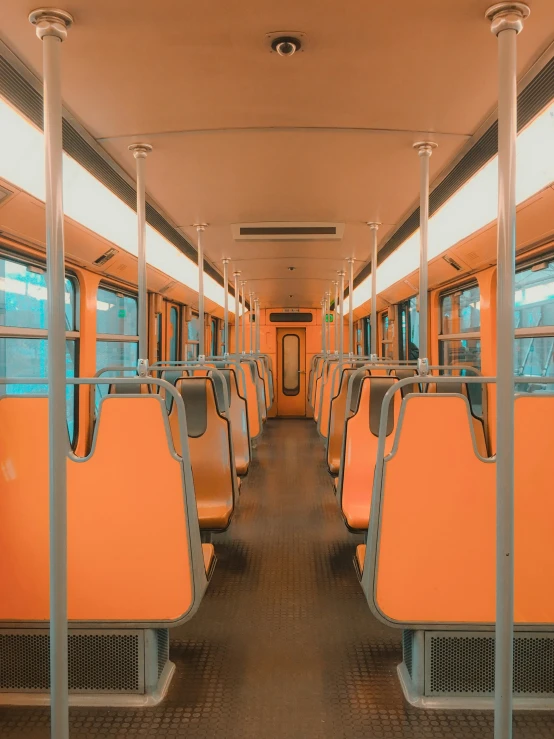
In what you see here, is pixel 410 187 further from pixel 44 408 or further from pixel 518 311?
pixel 44 408

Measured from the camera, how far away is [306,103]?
2.32m

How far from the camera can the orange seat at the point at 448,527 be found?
2.12 m

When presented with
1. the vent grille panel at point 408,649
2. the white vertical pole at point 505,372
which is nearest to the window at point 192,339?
the vent grille panel at point 408,649

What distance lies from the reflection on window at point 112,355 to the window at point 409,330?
3.36 m

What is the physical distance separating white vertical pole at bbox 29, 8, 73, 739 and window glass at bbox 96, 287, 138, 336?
2.86 m

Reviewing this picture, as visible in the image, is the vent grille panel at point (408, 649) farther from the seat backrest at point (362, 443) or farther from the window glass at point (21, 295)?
the window glass at point (21, 295)

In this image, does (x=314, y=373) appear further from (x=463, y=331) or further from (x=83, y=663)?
(x=83, y=663)

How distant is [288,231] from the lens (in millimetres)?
Answer: 4656

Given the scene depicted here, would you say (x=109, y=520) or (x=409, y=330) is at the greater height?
(x=409, y=330)

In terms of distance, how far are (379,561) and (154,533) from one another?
2.96 feet

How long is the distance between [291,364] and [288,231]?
9272mm

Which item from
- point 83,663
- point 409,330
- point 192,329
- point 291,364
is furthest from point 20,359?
point 291,364

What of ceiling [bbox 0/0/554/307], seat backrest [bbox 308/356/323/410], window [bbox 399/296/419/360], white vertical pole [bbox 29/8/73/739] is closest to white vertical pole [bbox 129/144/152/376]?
ceiling [bbox 0/0/554/307]

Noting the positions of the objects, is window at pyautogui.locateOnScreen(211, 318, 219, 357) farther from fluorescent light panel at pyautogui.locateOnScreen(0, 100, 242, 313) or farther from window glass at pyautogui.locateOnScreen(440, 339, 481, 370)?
window glass at pyautogui.locateOnScreen(440, 339, 481, 370)
